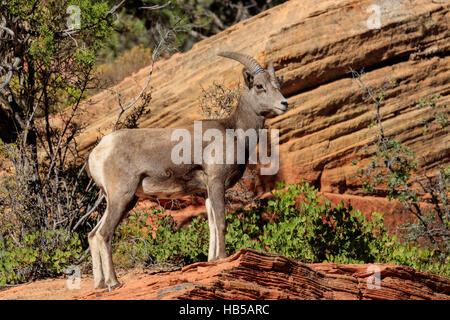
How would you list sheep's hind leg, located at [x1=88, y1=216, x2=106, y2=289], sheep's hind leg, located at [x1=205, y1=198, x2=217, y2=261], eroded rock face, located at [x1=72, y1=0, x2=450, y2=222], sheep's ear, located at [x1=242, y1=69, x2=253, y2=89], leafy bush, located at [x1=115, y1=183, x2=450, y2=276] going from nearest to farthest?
1. sheep's hind leg, located at [x1=88, y1=216, x2=106, y2=289]
2. sheep's hind leg, located at [x1=205, y1=198, x2=217, y2=261]
3. sheep's ear, located at [x1=242, y1=69, x2=253, y2=89]
4. leafy bush, located at [x1=115, y1=183, x2=450, y2=276]
5. eroded rock face, located at [x1=72, y1=0, x2=450, y2=222]

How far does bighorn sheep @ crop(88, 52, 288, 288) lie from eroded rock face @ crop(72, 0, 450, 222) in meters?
4.28

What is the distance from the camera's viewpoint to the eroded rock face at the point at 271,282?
6.24 meters

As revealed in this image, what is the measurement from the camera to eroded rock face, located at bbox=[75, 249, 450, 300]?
6.24 metres

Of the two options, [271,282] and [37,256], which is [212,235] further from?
[37,256]

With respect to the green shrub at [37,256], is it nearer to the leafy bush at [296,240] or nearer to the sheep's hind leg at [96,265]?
the leafy bush at [296,240]

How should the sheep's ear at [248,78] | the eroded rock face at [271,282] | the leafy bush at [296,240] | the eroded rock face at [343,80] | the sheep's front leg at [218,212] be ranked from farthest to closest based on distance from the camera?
the eroded rock face at [343,80] → the leafy bush at [296,240] → the sheep's ear at [248,78] → the sheep's front leg at [218,212] → the eroded rock face at [271,282]

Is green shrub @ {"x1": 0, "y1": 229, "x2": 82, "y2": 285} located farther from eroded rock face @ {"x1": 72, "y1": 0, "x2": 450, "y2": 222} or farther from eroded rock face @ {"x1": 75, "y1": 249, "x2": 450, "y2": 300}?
eroded rock face @ {"x1": 72, "y1": 0, "x2": 450, "y2": 222}

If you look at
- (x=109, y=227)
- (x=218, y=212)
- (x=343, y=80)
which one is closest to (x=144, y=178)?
(x=109, y=227)

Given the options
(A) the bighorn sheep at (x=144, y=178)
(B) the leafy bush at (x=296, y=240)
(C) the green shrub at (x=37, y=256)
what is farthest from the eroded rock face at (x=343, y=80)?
(A) the bighorn sheep at (x=144, y=178)

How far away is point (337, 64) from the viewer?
11922 mm

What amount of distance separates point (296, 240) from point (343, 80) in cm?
417

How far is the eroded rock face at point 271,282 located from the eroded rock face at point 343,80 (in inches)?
173

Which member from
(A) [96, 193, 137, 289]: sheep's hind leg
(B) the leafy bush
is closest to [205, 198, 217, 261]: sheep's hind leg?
(A) [96, 193, 137, 289]: sheep's hind leg

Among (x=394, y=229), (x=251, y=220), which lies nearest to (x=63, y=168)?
(x=251, y=220)
